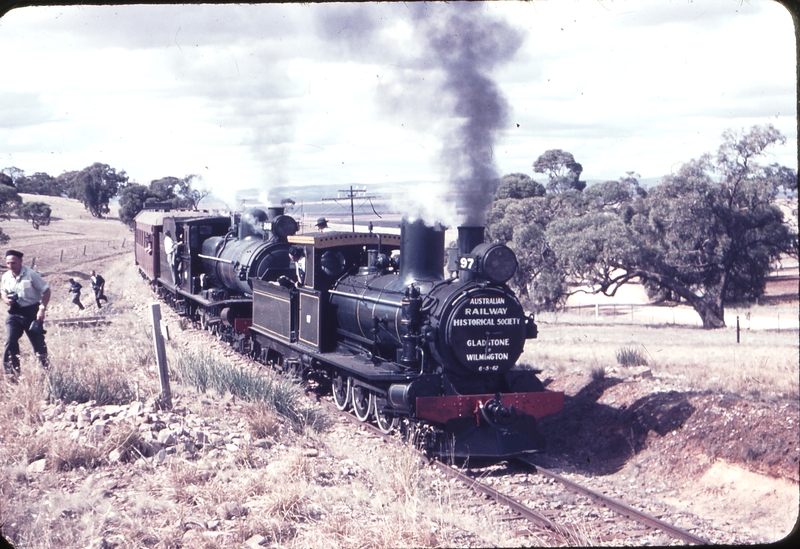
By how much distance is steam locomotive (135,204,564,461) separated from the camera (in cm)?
848

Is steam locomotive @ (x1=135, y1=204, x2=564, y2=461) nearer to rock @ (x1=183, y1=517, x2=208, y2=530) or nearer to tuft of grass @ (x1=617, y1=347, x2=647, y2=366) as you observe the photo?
rock @ (x1=183, y1=517, x2=208, y2=530)

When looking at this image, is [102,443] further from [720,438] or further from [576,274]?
[576,274]

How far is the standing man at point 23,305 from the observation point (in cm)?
950

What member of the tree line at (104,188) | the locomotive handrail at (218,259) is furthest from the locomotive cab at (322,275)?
the tree line at (104,188)

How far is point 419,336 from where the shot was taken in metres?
8.62

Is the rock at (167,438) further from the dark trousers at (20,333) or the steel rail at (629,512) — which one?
the steel rail at (629,512)

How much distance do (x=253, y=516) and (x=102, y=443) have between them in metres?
2.11

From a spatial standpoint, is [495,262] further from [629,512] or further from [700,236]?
[700,236]

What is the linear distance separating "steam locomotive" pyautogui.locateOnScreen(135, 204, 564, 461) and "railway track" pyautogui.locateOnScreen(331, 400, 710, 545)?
423 mm

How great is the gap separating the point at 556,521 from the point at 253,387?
4554 mm

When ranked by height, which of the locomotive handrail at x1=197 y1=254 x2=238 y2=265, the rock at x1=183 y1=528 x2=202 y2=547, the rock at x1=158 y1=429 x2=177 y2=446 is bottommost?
the rock at x1=183 y1=528 x2=202 y2=547

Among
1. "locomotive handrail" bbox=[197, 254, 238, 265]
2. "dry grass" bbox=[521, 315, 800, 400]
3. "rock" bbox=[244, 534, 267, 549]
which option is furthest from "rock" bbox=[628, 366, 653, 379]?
"locomotive handrail" bbox=[197, 254, 238, 265]

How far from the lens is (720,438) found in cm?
840

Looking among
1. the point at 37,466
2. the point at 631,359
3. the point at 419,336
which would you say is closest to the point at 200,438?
the point at 37,466
